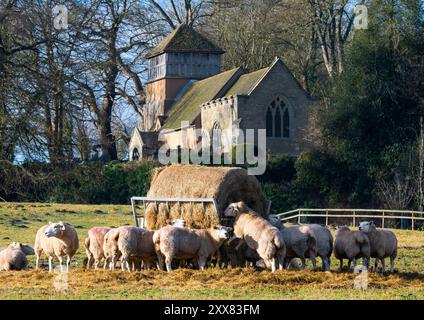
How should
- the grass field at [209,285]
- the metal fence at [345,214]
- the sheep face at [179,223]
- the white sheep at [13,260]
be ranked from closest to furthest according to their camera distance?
the grass field at [209,285]
the sheep face at [179,223]
the white sheep at [13,260]
the metal fence at [345,214]

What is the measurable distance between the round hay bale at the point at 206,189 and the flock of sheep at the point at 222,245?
585 millimetres

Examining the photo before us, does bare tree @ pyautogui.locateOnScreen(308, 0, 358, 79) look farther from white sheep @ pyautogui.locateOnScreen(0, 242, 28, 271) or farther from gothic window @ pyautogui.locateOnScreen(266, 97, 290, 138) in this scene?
white sheep @ pyautogui.locateOnScreen(0, 242, 28, 271)

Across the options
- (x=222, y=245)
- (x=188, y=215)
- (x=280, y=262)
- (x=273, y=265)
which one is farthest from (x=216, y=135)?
(x=273, y=265)

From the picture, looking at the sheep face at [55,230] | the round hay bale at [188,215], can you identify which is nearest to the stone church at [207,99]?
the round hay bale at [188,215]

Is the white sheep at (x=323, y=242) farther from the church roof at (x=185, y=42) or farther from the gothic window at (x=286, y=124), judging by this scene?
the church roof at (x=185, y=42)

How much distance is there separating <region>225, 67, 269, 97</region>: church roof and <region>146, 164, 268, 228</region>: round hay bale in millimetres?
39970

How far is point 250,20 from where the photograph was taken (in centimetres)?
7619

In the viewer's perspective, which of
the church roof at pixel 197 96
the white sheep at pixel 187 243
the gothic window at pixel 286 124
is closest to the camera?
the white sheep at pixel 187 243

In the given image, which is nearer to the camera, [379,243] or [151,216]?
[379,243]

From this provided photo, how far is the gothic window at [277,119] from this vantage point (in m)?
67.7

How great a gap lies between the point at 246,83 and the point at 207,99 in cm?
524

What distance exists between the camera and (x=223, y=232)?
23.9 meters

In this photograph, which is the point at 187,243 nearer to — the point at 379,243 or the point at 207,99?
the point at 379,243
